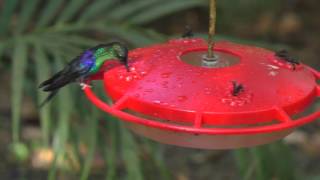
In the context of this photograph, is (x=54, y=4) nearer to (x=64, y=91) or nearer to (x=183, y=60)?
(x=64, y=91)

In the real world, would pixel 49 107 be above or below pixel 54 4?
below

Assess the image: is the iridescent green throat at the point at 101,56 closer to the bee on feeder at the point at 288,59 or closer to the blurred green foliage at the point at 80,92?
the bee on feeder at the point at 288,59

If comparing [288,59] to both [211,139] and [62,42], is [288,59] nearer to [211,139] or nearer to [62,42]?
[211,139]

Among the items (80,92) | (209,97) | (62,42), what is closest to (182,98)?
(209,97)

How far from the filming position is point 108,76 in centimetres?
113

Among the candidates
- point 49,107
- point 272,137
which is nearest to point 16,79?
point 49,107

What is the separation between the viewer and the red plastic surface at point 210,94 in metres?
0.98

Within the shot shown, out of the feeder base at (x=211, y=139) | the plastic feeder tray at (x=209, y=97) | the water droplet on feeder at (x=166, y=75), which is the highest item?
the water droplet on feeder at (x=166, y=75)

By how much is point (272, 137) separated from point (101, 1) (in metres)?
1.31

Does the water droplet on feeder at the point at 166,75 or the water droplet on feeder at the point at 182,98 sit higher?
the water droplet on feeder at the point at 166,75

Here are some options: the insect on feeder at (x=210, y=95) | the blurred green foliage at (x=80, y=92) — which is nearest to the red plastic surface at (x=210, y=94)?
the insect on feeder at (x=210, y=95)

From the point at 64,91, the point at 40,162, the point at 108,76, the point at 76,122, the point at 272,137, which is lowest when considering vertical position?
the point at 40,162

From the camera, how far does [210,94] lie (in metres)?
1.02

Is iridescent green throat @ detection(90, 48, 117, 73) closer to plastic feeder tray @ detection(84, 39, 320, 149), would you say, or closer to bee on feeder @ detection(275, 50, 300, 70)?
plastic feeder tray @ detection(84, 39, 320, 149)
